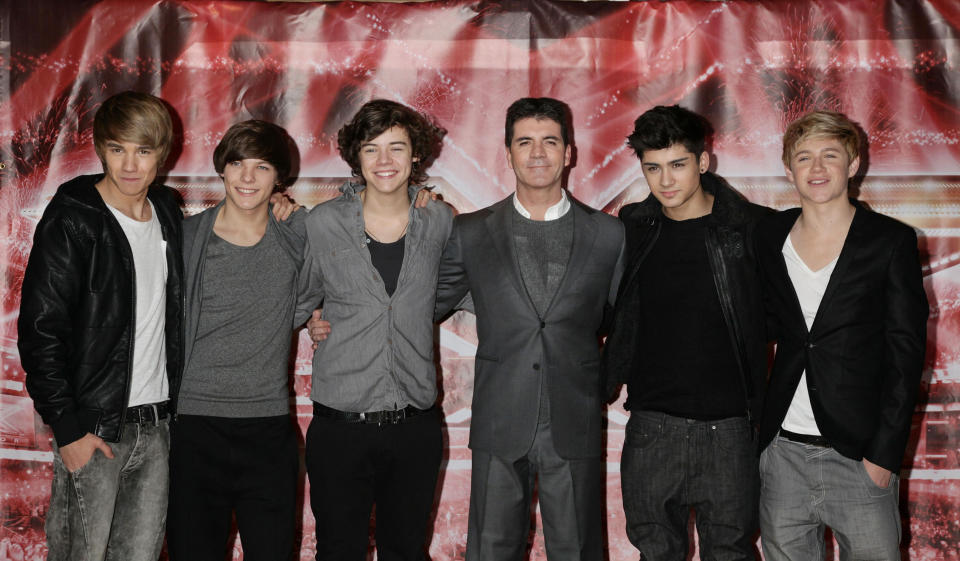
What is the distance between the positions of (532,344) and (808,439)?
100 centimetres

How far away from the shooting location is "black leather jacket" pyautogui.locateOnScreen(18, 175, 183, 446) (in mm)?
2520

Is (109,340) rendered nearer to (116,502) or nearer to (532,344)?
(116,502)

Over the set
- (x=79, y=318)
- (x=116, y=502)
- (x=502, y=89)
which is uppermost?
(x=502, y=89)

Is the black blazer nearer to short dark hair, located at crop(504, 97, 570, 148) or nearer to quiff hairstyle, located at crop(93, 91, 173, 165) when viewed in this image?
short dark hair, located at crop(504, 97, 570, 148)

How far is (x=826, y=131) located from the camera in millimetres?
2695

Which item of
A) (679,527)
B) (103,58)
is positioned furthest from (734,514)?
(103,58)

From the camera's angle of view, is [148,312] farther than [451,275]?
No

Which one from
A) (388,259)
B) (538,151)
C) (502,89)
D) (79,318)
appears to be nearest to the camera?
(79,318)

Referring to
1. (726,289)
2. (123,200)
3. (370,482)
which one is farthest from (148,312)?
(726,289)

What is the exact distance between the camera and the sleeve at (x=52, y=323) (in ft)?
8.22

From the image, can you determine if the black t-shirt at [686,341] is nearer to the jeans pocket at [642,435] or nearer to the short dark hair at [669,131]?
the jeans pocket at [642,435]

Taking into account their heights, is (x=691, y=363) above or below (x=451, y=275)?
below

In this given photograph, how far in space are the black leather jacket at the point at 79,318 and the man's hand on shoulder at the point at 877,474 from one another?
2.52m

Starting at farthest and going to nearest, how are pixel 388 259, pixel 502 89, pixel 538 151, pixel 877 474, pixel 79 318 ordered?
pixel 502 89 < pixel 538 151 < pixel 388 259 < pixel 79 318 < pixel 877 474
